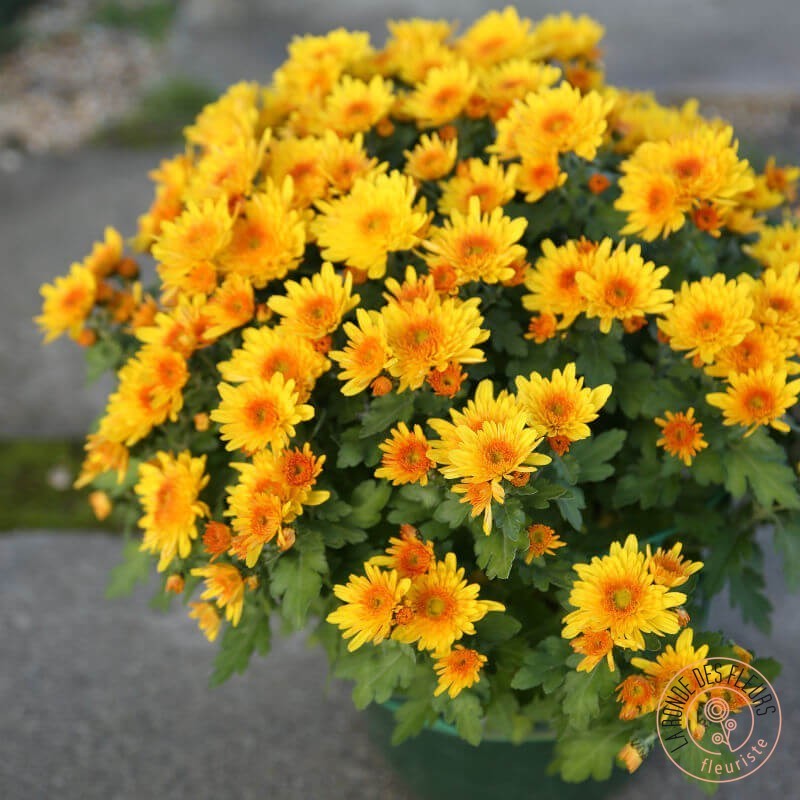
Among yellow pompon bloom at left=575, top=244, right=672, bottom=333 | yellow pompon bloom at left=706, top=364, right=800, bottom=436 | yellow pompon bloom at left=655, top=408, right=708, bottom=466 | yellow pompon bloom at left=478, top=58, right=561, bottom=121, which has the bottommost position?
yellow pompon bloom at left=655, top=408, right=708, bottom=466

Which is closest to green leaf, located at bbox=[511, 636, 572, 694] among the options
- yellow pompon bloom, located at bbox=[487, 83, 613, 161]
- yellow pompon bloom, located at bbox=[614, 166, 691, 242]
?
yellow pompon bloom, located at bbox=[614, 166, 691, 242]

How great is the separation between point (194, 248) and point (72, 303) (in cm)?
39

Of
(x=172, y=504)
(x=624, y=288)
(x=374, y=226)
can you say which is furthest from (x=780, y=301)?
(x=172, y=504)

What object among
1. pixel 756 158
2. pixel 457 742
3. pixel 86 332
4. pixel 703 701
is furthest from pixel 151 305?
pixel 756 158

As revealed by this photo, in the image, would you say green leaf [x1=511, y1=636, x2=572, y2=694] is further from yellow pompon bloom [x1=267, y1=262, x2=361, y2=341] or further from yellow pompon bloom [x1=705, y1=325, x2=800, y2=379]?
yellow pompon bloom [x1=267, y1=262, x2=361, y2=341]

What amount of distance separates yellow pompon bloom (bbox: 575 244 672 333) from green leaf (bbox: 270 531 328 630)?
540 mm

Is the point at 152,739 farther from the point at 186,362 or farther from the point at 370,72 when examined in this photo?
the point at 370,72

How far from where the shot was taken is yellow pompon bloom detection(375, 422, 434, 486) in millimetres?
1298

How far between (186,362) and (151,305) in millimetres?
192

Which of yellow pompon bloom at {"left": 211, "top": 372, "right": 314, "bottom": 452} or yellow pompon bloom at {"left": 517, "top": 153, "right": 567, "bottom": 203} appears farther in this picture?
yellow pompon bloom at {"left": 517, "top": 153, "right": 567, "bottom": 203}

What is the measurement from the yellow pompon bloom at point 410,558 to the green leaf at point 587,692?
0.90ft

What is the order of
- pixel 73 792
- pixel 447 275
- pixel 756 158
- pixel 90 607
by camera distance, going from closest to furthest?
pixel 447 275 → pixel 73 792 → pixel 90 607 → pixel 756 158

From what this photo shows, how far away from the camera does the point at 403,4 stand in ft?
20.6

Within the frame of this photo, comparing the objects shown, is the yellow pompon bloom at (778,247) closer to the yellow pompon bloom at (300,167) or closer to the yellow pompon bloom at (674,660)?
the yellow pompon bloom at (674,660)
